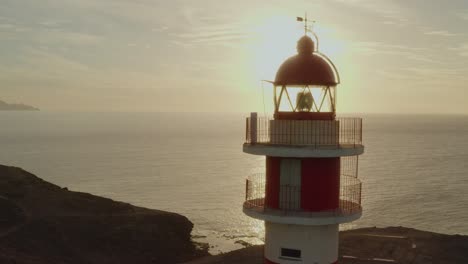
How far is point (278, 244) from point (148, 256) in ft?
78.3

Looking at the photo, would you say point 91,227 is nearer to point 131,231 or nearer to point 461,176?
point 131,231

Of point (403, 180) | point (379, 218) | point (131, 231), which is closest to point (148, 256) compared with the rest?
point (131, 231)

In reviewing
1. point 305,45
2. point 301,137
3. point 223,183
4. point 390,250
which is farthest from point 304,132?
point 223,183

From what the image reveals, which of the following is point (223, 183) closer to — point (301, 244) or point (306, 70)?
point (301, 244)

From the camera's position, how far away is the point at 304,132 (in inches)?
430

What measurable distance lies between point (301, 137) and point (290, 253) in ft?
8.93

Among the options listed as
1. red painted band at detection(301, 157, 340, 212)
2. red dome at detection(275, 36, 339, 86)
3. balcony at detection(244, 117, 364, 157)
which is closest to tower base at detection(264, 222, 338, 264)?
red painted band at detection(301, 157, 340, 212)

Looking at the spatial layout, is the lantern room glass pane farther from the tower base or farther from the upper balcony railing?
the tower base

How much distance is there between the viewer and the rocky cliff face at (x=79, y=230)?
30875mm

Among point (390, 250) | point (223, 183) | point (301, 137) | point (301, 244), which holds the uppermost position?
point (301, 137)

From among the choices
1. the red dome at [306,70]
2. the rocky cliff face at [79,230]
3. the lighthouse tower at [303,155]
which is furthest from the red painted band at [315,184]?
the rocky cliff face at [79,230]

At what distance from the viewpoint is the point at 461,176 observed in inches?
3398

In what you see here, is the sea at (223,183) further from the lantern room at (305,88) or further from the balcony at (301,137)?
the lantern room at (305,88)

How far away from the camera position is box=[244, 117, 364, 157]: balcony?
1074 cm
